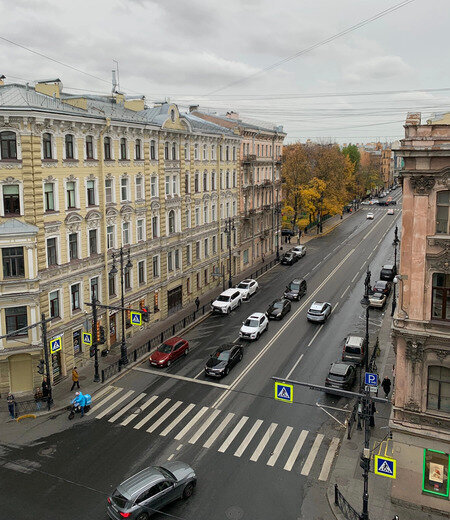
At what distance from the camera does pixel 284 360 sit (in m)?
34.7

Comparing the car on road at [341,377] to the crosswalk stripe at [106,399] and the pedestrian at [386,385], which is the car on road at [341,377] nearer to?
the pedestrian at [386,385]

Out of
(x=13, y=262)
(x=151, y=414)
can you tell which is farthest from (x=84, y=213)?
(x=151, y=414)

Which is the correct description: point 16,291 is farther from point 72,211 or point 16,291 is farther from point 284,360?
point 284,360

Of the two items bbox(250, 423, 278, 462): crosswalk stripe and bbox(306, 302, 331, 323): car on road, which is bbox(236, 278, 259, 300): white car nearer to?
bbox(306, 302, 331, 323): car on road

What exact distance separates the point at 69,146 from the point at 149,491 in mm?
21992

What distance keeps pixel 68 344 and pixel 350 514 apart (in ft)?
67.4

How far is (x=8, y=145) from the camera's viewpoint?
27.8m

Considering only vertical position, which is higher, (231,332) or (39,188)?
(39,188)

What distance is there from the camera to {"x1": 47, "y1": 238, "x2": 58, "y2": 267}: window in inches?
1195

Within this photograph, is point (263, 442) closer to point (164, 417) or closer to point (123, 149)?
point (164, 417)

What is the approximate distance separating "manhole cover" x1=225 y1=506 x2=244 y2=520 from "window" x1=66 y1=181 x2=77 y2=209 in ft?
69.2

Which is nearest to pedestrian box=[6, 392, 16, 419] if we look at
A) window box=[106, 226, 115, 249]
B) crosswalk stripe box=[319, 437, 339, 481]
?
window box=[106, 226, 115, 249]

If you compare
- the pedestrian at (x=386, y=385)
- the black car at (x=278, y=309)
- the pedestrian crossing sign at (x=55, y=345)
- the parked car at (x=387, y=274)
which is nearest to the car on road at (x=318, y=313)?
the black car at (x=278, y=309)

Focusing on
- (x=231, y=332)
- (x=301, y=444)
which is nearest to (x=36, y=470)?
(x=301, y=444)
